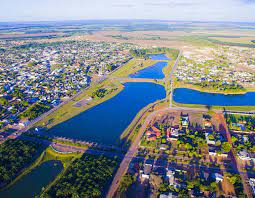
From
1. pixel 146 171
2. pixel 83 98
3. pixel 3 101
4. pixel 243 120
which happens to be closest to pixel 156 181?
pixel 146 171

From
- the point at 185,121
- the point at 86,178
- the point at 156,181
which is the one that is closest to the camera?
the point at 86,178

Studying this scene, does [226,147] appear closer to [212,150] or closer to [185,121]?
[212,150]

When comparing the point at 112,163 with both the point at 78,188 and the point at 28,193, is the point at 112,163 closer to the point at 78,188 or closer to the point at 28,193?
the point at 78,188

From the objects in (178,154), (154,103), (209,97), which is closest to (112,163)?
(178,154)

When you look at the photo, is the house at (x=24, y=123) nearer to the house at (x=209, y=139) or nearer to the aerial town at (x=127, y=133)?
the aerial town at (x=127, y=133)

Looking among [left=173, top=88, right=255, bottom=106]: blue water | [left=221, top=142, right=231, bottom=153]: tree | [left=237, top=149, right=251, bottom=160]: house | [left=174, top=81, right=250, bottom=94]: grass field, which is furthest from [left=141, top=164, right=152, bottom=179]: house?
[left=174, top=81, right=250, bottom=94]: grass field

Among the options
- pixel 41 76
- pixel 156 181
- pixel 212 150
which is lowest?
pixel 156 181
